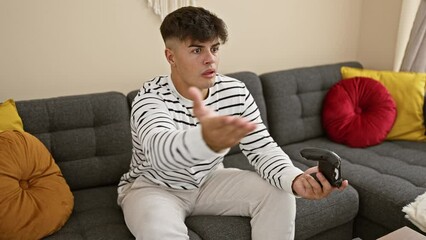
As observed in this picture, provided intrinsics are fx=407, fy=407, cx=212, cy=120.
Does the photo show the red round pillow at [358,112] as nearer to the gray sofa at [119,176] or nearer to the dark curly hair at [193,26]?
the gray sofa at [119,176]

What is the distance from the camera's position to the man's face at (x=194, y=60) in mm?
1461

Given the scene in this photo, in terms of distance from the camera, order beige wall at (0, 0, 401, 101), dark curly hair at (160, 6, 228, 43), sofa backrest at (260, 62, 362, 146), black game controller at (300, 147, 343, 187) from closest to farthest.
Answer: black game controller at (300, 147, 343, 187) → dark curly hair at (160, 6, 228, 43) → beige wall at (0, 0, 401, 101) → sofa backrest at (260, 62, 362, 146)

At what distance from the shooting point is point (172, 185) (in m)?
1.58

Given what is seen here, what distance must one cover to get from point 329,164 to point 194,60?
59 centimetres

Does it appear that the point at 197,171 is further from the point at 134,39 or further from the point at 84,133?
the point at 134,39

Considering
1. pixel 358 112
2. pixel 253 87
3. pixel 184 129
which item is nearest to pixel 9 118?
pixel 184 129

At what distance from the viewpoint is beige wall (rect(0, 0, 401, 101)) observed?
197 cm

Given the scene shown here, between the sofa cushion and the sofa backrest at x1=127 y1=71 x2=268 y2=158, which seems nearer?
the sofa cushion

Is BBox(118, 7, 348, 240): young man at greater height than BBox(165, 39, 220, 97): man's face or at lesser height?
lesser

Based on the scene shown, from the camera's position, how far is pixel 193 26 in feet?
4.70

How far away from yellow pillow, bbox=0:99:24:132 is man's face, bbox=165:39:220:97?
73 centimetres

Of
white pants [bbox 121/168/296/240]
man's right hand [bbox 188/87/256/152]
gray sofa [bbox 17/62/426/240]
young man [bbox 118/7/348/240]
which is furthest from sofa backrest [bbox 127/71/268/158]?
man's right hand [bbox 188/87/256/152]

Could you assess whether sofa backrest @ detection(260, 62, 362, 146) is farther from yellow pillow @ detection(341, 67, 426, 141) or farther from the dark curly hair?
the dark curly hair

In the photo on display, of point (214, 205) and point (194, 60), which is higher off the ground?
point (194, 60)
